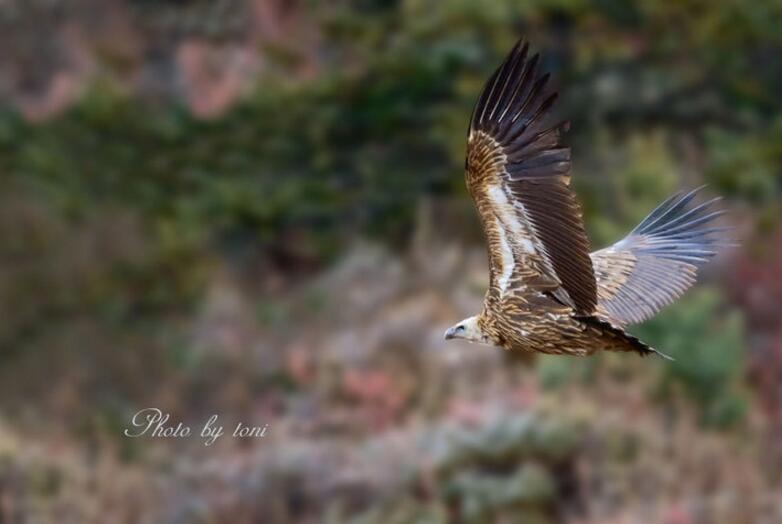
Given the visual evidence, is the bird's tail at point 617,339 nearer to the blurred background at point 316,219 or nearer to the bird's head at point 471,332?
the bird's head at point 471,332

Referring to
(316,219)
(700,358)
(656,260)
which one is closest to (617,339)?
(656,260)

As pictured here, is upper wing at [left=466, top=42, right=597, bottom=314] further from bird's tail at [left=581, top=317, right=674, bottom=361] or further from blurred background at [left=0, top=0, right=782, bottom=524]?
blurred background at [left=0, top=0, right=782, bottom=524]

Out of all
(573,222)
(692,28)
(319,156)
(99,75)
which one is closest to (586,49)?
(692,28)

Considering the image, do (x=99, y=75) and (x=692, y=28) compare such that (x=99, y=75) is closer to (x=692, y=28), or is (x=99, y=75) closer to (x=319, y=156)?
(x=319, y=156)

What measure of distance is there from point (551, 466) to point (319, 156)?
219 inches

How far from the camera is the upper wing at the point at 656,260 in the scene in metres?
7.60

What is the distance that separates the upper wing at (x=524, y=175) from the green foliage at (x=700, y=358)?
7651mm

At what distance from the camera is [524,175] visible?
6.46 meters

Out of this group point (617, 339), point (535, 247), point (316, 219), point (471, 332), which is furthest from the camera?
point (316, 219)

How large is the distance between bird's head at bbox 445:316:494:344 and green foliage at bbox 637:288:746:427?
698 cm

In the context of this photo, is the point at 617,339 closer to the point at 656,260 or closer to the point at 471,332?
the point at 471,332

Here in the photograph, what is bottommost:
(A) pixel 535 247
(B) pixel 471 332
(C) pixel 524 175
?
(A) pixel 535 247

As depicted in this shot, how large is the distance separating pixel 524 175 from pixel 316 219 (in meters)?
12.4

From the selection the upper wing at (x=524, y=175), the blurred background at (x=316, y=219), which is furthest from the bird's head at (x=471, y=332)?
the blurred background at (x=316, y=219)
